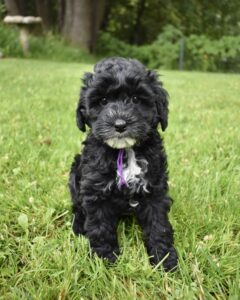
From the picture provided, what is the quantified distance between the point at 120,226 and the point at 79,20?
18441 mm

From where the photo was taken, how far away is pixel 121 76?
8.31 ft

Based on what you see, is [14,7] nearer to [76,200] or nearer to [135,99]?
[76,200]

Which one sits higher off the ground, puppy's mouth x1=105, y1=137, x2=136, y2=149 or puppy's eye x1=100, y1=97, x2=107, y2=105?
puppy's eye x1=100, y1=97, x2=107, y2=105

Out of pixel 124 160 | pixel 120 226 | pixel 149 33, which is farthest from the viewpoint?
pixel 149 33

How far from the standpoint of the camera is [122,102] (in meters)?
2.59

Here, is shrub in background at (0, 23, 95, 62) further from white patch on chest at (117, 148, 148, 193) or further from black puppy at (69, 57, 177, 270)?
white patch on chest at (117, 148, 148, 193)

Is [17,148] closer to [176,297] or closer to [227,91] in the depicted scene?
[176,297]

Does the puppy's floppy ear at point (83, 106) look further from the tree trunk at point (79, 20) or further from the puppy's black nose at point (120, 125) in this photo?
the tree trunk at point (79, 20)

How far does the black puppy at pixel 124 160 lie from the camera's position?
254 cm

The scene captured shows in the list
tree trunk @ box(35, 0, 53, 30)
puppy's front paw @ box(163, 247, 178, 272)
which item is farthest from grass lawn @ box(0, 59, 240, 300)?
tree trunk @ box(35, 0, 53, 30)

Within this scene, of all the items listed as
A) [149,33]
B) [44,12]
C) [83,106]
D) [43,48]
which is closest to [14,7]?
[44,12]

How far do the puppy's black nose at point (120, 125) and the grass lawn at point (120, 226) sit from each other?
0.79m

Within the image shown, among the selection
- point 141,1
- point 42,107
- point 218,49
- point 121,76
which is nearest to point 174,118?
point 42,107

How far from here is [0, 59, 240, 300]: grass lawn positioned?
2.23m
